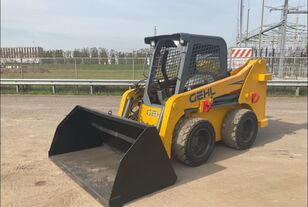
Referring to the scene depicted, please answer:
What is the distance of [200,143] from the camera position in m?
4.97

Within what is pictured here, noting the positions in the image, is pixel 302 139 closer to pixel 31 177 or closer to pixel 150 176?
pixel 150 176

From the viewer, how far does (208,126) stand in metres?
4.90

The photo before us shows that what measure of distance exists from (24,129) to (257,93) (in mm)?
5439

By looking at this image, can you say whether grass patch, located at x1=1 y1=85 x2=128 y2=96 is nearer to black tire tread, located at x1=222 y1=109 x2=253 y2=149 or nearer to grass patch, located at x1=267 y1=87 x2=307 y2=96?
grass patch, located at x1=267 y1=87 x2=307 y2=96

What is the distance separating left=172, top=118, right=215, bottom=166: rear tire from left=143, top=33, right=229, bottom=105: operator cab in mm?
607

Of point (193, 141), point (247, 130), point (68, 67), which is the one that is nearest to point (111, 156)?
point (193, 141)

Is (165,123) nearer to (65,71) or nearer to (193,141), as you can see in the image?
(193,141)

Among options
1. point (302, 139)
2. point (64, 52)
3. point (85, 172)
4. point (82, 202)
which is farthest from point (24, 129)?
point (64, 52)

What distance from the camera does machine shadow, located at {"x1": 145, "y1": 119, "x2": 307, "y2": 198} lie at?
4.47 metres

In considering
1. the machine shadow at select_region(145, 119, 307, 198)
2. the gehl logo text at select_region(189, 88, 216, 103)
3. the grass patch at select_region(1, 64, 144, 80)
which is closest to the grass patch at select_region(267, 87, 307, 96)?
the machine shadow at select_region(145, 119, 307, 198)

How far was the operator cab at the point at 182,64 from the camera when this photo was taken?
485cm

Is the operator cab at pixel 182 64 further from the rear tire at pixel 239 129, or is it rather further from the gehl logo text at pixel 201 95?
the rear tire at pixel 239 129

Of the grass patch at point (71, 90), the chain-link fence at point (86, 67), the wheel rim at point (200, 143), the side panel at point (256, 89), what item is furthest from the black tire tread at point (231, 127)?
the chain-link fence at point (86, 67)

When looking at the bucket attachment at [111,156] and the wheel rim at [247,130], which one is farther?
the wheel rim at [247,130]
